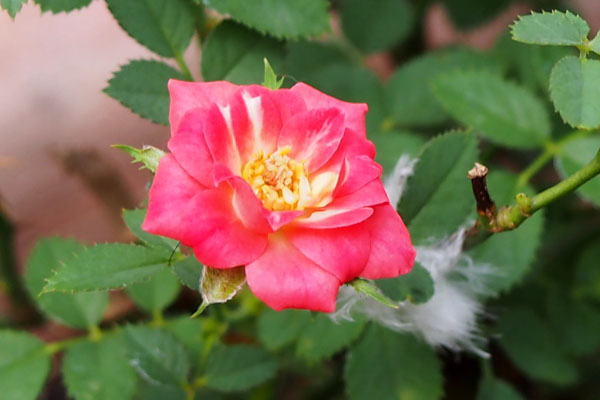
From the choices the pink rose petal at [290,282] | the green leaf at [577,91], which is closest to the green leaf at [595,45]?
the green leaf at [577,91]

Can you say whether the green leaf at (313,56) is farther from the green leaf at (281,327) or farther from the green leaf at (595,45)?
the green leaf at (595,45)

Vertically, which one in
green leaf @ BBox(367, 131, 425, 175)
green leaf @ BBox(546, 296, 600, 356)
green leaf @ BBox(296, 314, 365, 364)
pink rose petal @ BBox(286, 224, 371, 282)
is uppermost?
pink rose petal @ BBox(286, 224, 371, 282)

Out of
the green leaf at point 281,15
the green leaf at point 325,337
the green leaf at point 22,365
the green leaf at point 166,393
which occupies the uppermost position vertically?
the green leaf at point 281,15

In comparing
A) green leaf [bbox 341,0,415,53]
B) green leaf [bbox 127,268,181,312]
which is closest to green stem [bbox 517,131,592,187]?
green leaf [bbox 341,0,415,53]

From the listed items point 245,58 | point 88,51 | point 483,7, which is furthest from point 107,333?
point 88,51

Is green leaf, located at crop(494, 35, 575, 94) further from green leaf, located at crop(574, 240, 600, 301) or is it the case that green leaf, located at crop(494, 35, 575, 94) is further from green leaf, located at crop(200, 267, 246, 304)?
green leaf, located at crop(200, 267, 246, 304)

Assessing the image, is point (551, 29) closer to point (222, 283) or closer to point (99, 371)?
point (222, 283)
